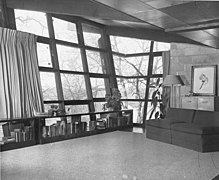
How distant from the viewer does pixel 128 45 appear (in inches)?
320

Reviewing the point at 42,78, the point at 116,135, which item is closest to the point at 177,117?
the point at 116,135

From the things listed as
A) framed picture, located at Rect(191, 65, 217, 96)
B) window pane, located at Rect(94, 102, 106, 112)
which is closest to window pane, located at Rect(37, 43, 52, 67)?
window pane, located at Rect(94, 102, 106, 112)

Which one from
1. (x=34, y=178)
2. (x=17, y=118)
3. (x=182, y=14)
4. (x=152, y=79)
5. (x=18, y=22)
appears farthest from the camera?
(x=152, y=79)

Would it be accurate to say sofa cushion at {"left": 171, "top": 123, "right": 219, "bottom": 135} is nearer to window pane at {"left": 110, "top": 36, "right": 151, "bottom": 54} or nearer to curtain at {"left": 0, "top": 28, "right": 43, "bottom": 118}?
curtain at {"left": 0, "top": 28, "right": 43, "bottom": 118}

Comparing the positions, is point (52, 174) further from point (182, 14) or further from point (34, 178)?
point (182, 14)

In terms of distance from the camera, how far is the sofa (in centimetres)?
470

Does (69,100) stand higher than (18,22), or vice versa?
(18,22)

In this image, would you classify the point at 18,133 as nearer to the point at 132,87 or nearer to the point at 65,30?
the point at 65,30

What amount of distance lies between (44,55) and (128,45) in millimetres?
2842

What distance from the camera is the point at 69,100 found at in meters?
6.67

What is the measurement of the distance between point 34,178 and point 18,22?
360 centimetres

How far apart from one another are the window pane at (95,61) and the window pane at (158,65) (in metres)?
1.42

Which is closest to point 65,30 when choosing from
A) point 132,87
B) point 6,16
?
point 6,16

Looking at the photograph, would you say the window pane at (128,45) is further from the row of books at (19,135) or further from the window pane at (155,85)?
the row of books at (19,135)
